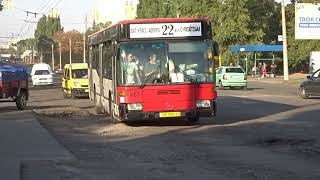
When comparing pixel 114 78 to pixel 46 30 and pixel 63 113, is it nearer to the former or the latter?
pixel 63 113

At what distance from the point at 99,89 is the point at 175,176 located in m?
13.1

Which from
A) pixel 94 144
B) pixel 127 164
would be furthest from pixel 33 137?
pixel 127 164

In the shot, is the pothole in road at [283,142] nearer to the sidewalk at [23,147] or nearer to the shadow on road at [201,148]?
the shadow on road at [201,148]

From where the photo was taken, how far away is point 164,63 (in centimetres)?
1739

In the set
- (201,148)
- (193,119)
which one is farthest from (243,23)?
(201,148)

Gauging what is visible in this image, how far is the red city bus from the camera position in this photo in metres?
17.4

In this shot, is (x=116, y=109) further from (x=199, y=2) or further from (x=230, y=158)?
(x=199, y=2)

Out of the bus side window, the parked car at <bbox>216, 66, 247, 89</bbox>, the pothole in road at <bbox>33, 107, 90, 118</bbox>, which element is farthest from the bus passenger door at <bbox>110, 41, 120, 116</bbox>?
the parked car at <bbox>216, 66, 247, 89</bbox>

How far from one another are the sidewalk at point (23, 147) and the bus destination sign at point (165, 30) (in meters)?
3.71

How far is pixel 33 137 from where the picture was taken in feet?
50.0

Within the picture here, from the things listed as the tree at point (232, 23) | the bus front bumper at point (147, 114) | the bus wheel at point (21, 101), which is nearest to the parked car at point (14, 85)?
the bus wheel at point (21, 101)

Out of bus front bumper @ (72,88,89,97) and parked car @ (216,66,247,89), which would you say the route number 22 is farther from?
parked car @ (216,66,247,89)

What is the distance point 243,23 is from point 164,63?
61.8 meters

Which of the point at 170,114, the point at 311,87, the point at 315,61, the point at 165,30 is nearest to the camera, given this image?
the point at 170,114
